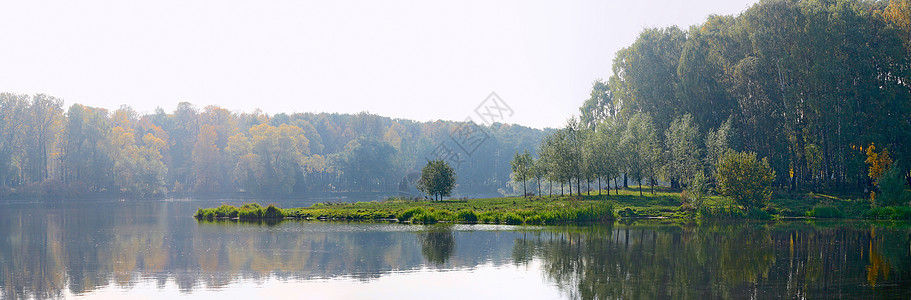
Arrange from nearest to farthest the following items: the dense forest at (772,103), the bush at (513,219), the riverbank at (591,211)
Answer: the bush at (513,219)
the riverbank at (591,211)
the dense forest at (772,103)

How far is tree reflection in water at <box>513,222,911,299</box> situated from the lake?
7 centimetres

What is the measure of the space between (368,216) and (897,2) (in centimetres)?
5330

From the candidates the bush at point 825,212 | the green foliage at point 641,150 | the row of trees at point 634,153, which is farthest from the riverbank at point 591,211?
the green foliage at point 641,150

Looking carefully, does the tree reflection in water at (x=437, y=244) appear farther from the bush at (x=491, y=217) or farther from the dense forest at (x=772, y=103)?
the dense forest at (x=772, y=103)

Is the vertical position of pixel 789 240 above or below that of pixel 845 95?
below

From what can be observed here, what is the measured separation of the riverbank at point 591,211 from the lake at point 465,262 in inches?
224

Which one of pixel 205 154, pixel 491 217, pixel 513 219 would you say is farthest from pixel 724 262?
pixel 205 154

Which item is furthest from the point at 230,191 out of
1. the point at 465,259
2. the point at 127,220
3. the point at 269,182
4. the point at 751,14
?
the point at 465,259

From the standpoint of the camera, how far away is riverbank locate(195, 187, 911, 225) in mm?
54000

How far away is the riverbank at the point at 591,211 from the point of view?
2126 inches

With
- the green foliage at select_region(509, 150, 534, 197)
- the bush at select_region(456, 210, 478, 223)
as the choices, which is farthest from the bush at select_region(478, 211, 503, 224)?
the green foliage at select_region(509, 150, 534, 197)

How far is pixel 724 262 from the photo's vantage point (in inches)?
1176

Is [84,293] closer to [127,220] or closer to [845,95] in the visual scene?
[127,220]

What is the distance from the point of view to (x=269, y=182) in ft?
454
